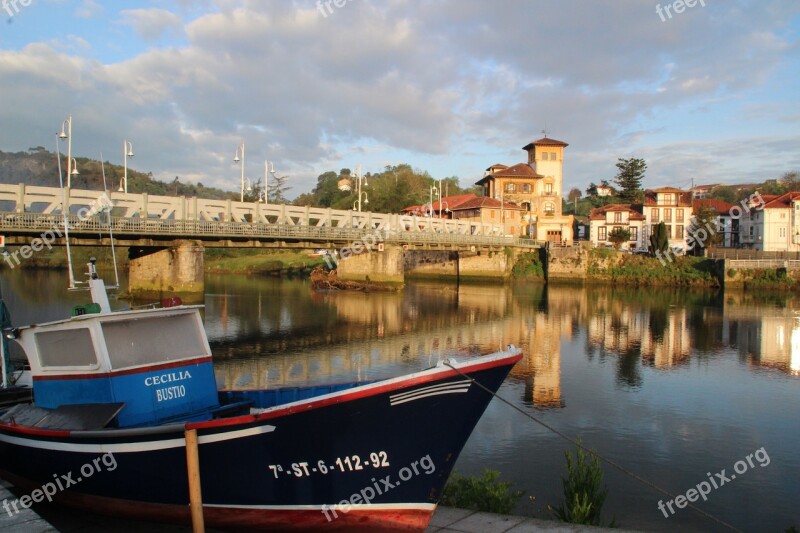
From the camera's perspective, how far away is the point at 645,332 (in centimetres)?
3331

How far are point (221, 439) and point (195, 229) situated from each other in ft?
97.5

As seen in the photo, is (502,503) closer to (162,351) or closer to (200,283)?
(162,351)

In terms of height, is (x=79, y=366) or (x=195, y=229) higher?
(x=195, y=229)

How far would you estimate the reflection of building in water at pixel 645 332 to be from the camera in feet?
88.8

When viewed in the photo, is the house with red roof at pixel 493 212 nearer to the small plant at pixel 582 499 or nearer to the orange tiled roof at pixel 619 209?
the orange tiled roof at pixel 619 209

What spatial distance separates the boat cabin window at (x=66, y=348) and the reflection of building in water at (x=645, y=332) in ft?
70.7

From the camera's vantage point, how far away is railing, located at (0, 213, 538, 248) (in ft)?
93.2

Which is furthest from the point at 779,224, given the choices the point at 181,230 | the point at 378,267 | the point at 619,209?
the point at 181,230

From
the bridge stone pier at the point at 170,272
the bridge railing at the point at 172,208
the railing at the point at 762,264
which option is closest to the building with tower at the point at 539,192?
the railing at the point at 762,264

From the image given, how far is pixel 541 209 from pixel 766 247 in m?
29.3

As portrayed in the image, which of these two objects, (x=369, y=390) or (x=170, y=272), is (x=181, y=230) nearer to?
(x=170, y=272)

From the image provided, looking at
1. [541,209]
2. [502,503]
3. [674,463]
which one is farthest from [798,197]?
[502,503]

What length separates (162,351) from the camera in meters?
10.2

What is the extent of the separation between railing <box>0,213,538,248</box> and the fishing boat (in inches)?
565
